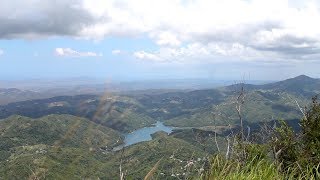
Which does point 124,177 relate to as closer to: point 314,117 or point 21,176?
point 314,117

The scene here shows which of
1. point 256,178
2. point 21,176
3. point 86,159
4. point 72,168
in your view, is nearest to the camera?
point 256,178

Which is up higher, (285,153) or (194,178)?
(194,178)

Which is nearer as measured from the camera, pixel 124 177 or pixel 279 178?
pixel 124 177

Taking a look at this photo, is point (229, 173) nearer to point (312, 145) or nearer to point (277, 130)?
point (312, 145)

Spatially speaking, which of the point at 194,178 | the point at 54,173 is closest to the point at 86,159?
the point at 54,173

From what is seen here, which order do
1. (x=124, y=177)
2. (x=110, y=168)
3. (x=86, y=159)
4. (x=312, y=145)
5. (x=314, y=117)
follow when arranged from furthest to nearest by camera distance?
(x=86, y=159) → (x=110, y=168) → (x=314, y=117) → (x=312, y=145) → (x=124, y=177)

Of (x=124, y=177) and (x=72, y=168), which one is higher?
(x=124, y=177)

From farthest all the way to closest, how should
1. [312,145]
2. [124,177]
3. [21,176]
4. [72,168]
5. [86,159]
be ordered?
[86,159]
[72,168]
[21,176]
[312,145]
[124,177]

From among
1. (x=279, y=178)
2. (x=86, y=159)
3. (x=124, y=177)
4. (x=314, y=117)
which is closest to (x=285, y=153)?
(x=314, y=117)

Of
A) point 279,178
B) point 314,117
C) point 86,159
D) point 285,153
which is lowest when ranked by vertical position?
point 86,159
